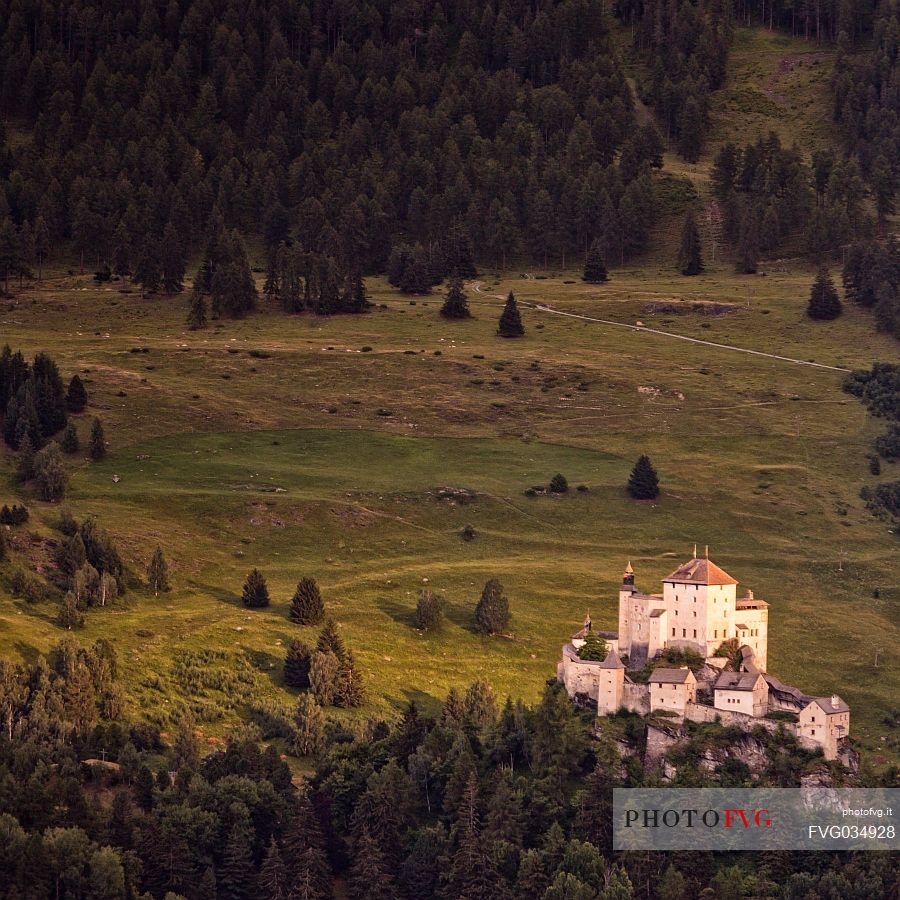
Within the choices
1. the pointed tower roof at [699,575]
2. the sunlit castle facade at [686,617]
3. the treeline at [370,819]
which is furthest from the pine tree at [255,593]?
the pointed tower roof at [699,575]

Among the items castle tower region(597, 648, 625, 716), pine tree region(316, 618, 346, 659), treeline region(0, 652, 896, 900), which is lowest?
treeline region(0, 652, 896, 900)

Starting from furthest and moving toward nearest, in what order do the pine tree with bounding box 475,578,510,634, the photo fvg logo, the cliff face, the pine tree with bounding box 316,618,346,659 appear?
the pine tree with bounding box 475,578,510,634
the pine tree with bounding box 316,618,346,659
the cliff face
the photo fvg logo

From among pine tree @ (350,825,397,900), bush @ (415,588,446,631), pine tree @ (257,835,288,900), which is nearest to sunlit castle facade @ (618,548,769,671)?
pine tree @ (350,825,397,900)

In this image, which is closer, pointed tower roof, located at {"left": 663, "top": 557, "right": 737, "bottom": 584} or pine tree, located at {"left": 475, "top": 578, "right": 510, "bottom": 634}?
pointed tower roof, located at {"left": 663, "top": 557, "right": 737, "bottom": 584}

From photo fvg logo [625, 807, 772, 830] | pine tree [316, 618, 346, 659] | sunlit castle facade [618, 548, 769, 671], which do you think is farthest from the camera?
pine tree [316, 618, 346, 659]

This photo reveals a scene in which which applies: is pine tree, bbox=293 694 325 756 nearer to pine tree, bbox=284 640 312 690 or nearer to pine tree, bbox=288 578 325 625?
pine tree, bbox=284 640 312 690

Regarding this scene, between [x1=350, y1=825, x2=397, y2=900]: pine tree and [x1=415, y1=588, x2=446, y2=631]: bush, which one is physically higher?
[x1=415, y1=588, x2=446, y2=631]: bush

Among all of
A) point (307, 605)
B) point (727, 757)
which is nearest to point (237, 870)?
point (727, 757)
